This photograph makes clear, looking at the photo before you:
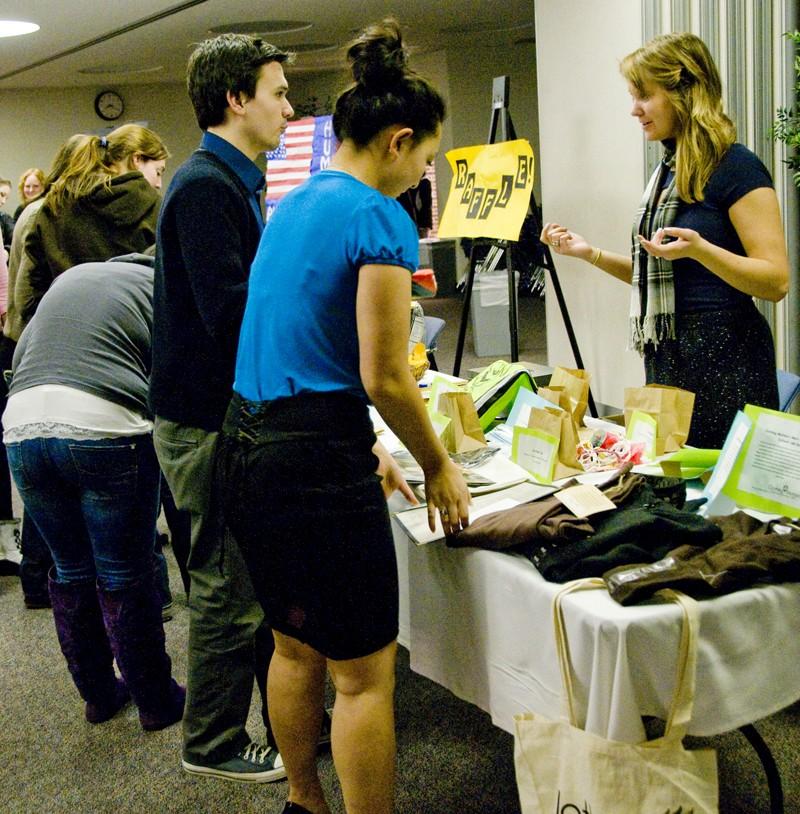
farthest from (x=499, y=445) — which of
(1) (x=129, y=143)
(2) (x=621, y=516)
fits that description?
(1) (x=129, y=143)

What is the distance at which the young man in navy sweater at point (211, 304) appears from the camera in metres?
1.68

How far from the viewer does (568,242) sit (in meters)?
2.51

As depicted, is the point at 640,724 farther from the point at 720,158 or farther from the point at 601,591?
the point at 720,158

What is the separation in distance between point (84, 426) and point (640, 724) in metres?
1.32

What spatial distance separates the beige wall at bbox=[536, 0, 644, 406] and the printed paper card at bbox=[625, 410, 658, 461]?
2.36 meters

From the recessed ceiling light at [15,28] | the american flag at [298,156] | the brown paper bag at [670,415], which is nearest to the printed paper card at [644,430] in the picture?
the brown paper bag at [670,415]

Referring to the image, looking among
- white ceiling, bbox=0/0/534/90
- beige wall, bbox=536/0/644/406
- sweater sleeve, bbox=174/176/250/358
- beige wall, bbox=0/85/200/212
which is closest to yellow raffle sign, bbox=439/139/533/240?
beige wall, bbox=536/0/644/406

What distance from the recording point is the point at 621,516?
1437 millimetres

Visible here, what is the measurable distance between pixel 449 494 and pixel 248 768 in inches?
38.0

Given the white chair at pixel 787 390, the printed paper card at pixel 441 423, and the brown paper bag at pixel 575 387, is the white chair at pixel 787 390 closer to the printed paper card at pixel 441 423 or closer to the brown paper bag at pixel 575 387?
the brown paper bag at pixel 575 387

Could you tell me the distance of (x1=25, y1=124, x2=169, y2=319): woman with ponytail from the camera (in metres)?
2.63

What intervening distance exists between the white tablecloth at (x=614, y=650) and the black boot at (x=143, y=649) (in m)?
0.92

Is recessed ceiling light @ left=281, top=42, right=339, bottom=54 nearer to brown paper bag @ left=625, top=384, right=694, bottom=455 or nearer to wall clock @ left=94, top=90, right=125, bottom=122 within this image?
wall clock @ left=94, top=90, right=125, bottom=122

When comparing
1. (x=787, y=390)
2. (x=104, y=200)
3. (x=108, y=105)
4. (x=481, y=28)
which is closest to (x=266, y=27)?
(x=481, y=28)
